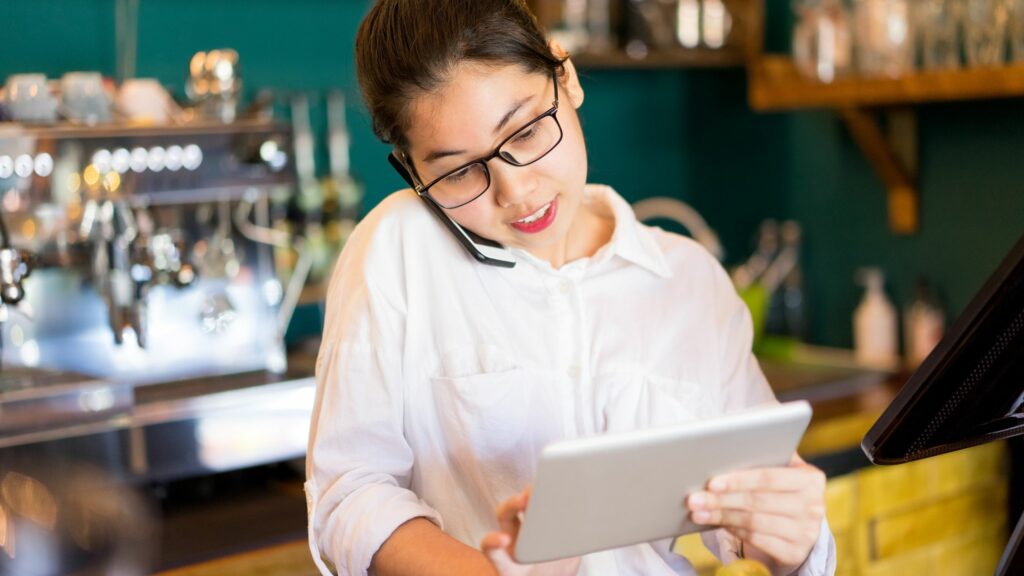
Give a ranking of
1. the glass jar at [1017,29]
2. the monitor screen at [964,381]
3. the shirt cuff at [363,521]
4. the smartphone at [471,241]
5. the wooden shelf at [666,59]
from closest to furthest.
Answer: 1. the monitor screen at [964,381]
2. the shirt cuff at [363,521]
3. the smartphone at [471,241]
4. the glass jar at [1017,29]
5. the wooden shelf at [666,59]

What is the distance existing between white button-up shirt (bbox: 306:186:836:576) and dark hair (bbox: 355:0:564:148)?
165 millimetres

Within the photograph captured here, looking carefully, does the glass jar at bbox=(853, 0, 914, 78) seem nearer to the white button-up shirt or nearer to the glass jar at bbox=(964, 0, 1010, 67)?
the glass jar at bbox=(964, 0, 1010, 67)

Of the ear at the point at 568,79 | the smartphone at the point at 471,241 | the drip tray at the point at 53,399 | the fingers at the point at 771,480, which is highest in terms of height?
the ear at the point at 568,79

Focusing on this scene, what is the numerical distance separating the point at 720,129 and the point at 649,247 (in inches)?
91.2

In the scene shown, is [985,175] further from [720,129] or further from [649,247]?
[649,247]

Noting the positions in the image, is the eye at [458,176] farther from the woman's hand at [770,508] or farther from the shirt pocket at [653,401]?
the woman's hand at [770,508]

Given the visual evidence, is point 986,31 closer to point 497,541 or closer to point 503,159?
point 503,159

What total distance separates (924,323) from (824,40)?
2.49 feet

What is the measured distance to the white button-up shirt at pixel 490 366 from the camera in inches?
51.1

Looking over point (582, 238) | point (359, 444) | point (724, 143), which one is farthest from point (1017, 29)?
point (359, 444)

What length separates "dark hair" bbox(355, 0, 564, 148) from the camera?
124 centimetres

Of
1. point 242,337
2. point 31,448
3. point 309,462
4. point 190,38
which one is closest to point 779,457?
point 309,462

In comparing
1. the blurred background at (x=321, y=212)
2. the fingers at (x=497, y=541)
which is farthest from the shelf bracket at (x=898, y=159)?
the fingers at (x=497, y=541)

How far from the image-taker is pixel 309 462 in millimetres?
1301
